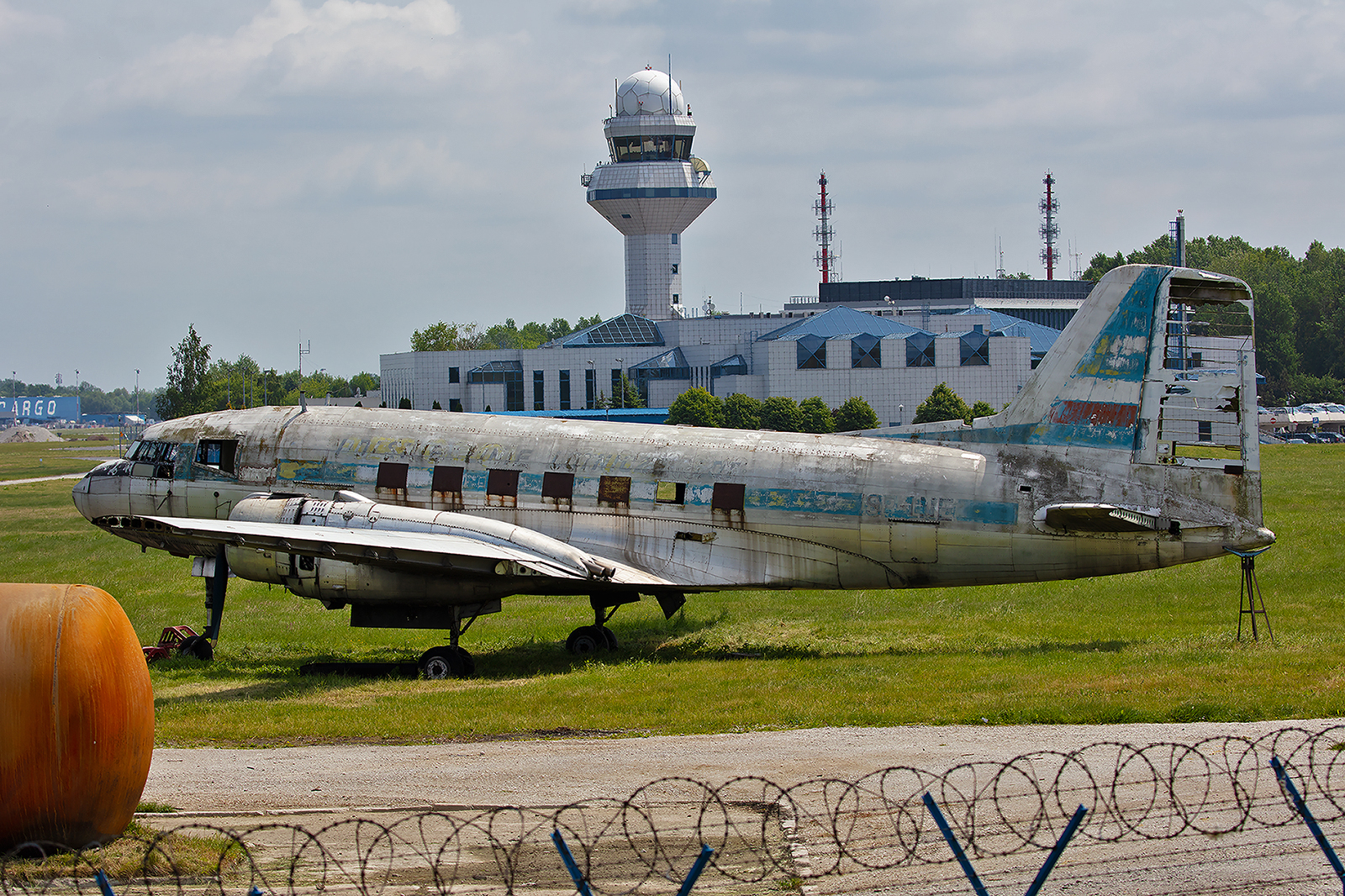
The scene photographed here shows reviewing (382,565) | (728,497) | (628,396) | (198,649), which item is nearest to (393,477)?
(382,565)

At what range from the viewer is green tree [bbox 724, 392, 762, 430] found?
11119 centimetres

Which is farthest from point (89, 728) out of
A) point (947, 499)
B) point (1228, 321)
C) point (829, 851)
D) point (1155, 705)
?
point (1228, 321)

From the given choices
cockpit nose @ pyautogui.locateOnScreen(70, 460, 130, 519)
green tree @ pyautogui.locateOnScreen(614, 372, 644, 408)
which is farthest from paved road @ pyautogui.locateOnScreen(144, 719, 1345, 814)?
green tree @ pyautogui.locateOnScreen(614, 372, 644, 408)

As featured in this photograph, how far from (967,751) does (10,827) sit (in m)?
11.3

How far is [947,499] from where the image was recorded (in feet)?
77.8

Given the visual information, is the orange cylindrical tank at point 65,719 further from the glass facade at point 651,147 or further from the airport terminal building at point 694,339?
the glass facade at point 651,147

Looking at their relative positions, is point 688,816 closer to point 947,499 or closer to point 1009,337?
point 947,499

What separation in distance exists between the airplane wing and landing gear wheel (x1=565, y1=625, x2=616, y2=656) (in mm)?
2507

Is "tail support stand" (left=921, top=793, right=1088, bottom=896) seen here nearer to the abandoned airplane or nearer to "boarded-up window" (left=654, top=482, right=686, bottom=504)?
the abandoned airplane

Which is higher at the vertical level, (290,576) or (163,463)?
(163,463)

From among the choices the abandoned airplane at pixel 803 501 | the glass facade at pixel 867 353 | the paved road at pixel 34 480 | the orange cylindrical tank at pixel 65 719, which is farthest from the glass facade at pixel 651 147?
the orange cylindrical tank at pixel 65 719

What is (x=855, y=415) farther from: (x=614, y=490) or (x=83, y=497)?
(x=83, y=497)

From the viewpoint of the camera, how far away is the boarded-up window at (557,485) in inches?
→ 1008

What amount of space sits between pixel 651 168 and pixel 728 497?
5533 inches
